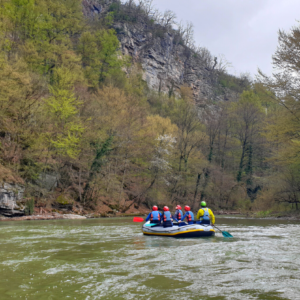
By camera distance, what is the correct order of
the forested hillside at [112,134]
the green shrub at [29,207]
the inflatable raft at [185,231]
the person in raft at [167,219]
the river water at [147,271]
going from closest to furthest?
the river water at [147,271] → the inflatable raft at [185,231] → the person in raft at [167,219] → the green shrub at [29,207] → the forested hillside at [112,134]

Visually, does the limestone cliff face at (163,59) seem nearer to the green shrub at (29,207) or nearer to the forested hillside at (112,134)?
the forested hillside at (112,134)

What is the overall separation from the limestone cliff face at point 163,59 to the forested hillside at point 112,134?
53.3 feet

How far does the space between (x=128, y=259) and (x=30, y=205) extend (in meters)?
15.9

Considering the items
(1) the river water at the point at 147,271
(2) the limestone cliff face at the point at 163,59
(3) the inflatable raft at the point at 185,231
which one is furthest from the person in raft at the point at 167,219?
(2) the limestone cliff face at the point at 163,59

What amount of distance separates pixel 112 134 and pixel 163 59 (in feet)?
150

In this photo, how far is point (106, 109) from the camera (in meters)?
33.1

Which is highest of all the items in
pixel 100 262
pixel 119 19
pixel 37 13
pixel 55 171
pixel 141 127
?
pixel 119 19

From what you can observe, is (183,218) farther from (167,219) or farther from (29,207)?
(29,207)

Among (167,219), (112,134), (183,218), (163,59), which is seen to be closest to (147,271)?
(167,219)

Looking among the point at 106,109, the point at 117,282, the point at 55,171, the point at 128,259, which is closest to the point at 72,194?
the point at 55,171

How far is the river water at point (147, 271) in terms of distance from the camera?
17.4 feet

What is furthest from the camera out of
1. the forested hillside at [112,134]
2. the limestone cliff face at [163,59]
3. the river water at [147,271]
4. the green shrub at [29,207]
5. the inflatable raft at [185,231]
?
the limestone cliff face at [163,59]

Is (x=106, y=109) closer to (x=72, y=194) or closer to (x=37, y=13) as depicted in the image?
(x=72, y=194)

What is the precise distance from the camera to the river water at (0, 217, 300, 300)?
5316 millimetres
